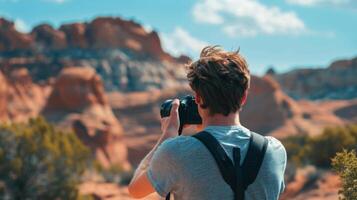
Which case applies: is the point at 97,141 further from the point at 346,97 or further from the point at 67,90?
the point at 346,97

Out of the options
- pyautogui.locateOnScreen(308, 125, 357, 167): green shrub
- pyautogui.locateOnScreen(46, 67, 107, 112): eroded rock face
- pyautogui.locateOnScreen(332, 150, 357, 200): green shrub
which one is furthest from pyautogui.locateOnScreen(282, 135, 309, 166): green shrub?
pyautogui.locateOnScreen(332, 150, 357, 200): green shrub

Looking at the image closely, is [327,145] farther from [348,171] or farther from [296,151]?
[348,171]

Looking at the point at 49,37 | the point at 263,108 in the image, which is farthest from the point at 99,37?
the point at 263,108

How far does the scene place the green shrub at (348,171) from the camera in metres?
5.52

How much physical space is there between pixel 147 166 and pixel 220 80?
1.45 ft

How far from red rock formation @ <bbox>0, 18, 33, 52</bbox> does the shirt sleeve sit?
3693 inches

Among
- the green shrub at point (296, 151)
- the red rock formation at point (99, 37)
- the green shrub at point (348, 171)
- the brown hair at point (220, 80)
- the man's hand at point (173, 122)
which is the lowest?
the green shrub at point (296, 151)

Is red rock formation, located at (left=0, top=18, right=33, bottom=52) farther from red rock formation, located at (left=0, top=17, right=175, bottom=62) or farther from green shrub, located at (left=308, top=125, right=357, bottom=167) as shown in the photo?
green shrub, located at (left=308, top=125, right=357, bottom=167)

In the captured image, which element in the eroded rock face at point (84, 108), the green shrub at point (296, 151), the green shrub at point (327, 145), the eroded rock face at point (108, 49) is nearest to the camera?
the green shrub at point (327, 145)

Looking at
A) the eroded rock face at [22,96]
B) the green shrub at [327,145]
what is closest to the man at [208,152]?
the green shrub at [327,145]

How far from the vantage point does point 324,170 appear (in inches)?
1047

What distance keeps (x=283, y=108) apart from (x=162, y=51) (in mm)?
39808

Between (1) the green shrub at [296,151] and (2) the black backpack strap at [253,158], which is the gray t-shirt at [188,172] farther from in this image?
(1) the green shrub at [296,151]

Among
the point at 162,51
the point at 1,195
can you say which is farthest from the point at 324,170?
the point at 162,51
